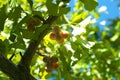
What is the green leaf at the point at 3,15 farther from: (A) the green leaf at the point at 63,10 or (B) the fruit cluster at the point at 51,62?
(B) the fruit cluster at the point at 51,62

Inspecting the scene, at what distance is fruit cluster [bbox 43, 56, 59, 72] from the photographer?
241cm

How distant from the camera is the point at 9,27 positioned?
6.25 ft

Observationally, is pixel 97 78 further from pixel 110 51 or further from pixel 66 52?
pixel 66 52

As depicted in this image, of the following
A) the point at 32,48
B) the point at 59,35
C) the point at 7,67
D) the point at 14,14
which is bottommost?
the point at 7,67

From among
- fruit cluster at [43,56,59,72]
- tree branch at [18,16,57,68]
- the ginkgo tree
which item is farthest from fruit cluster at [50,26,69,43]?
tree branch at [18,16,57,68]

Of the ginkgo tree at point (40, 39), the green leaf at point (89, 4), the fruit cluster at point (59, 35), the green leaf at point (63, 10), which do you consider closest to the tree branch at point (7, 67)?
the ginkgo tree at point (40, 39)

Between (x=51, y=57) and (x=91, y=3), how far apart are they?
69 centimetres

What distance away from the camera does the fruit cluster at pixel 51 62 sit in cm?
241

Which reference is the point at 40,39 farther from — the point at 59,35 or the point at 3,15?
the point at 59,35

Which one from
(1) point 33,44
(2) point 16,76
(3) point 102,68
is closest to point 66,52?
(1) point 33,44

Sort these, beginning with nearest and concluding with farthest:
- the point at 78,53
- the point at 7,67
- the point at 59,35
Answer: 1. the point at 7,67
2. the point at 78,53
3. the point at 59,35

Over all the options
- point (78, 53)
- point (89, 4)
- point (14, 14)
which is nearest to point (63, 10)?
point (89, 4)

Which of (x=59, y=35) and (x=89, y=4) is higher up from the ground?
(x=59, y=35)

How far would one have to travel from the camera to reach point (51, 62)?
2.44 metres
